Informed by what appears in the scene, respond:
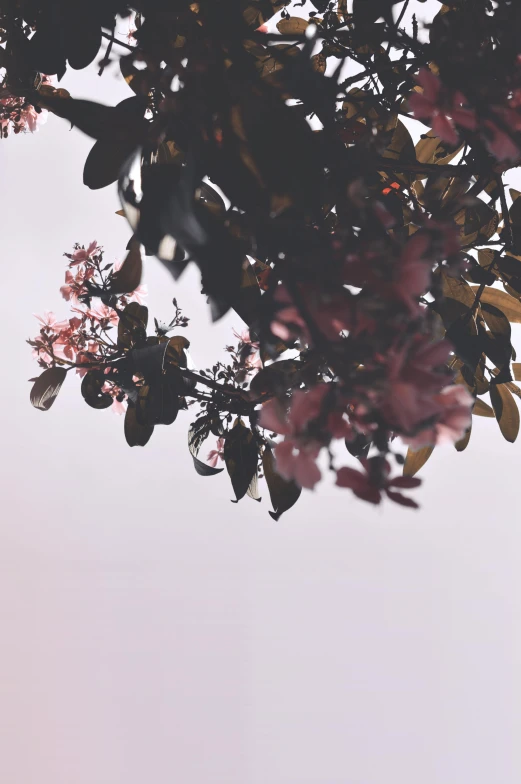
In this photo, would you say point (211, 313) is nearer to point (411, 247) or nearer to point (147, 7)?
point (411, 247)

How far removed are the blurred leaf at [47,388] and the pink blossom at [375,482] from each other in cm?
63

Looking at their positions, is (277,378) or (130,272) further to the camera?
(130,272)

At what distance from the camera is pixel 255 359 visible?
3.07 feet

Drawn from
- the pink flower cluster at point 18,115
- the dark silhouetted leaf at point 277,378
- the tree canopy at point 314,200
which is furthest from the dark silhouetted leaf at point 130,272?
the pink flower cluster at point 18,115

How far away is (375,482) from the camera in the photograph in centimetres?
31

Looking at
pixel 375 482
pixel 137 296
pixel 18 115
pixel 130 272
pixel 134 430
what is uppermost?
pixel 18 115

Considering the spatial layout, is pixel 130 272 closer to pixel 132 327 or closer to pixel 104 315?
pixel 132 327

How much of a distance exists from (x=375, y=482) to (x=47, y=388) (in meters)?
0.66

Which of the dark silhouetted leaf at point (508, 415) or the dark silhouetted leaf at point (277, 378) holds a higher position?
the dark silhouetted leaf at point (508, 415)

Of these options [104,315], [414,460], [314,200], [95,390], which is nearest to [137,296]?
[104,315]

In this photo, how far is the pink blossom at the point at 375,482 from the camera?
0.31 meters

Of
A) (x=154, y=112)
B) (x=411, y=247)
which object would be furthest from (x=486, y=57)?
(x=154, y=112)

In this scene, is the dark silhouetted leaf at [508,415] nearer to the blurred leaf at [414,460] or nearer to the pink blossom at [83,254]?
the blurred leaf at [414,460]

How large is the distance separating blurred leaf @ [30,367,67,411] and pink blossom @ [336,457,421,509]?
625 mm
